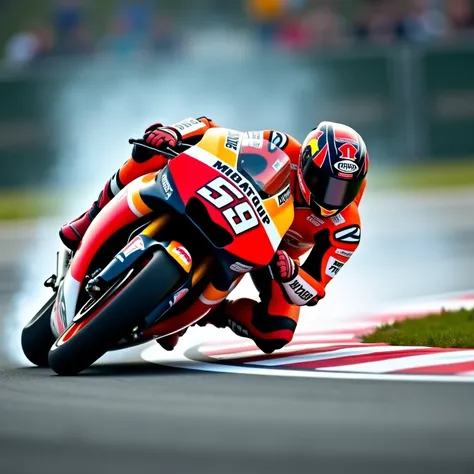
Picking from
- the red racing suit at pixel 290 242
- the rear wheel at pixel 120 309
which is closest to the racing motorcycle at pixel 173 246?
the rear wheel at pixel 120 309

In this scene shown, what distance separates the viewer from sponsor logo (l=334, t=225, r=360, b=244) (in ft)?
24.0

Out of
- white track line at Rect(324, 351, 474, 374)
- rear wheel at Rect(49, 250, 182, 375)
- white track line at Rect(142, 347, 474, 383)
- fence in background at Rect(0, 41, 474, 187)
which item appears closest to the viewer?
white track line at Rect(142, 347, 474, 383)

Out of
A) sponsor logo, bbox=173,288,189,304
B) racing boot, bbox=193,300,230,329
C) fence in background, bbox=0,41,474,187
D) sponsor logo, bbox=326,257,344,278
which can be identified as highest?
fence in background, bbox=0,41,474,187

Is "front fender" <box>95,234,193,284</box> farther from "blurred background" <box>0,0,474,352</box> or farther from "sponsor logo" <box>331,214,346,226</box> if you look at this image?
"blurred background" <box>0,0,474,352</box>

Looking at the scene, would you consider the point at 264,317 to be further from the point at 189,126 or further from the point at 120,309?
the point at 120,309

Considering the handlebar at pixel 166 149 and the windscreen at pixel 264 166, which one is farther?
the handlebar at pixel 166 149

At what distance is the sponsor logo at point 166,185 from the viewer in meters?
6.71


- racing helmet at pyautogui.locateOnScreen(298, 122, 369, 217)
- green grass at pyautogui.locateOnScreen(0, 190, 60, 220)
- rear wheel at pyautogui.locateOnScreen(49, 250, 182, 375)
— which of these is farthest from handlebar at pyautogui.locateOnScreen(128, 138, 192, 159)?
green grass at pyautogui.locateOnScreen(0, 190, 60, 220)

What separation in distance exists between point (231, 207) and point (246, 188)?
0.46ft

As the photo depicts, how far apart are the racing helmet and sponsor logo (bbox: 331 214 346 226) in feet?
0.70

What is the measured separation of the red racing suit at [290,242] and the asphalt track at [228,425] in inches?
28.7

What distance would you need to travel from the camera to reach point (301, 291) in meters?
7.18

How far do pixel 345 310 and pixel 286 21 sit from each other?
491 inches

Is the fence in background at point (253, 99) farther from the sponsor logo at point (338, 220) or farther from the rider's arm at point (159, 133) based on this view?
the sponsor logo at point (338, 220)
